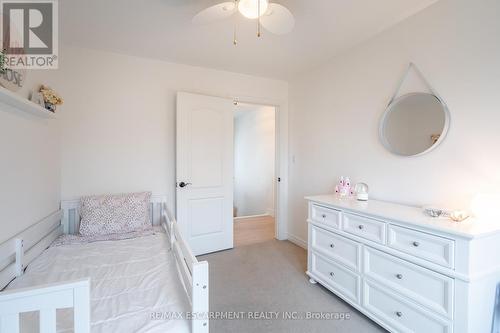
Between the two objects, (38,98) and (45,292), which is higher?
(38,98)

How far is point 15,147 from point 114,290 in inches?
45.4

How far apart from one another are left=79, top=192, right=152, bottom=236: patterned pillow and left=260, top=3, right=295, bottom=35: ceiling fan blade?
1.96 metres

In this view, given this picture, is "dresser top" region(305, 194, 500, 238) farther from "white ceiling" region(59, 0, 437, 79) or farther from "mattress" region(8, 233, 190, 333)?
"white ceiling" region(59, 0, 437, 79)

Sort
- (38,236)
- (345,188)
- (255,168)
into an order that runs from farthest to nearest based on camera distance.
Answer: (255,168) < (345,188) < (38,236)

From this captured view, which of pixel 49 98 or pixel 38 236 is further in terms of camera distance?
pixel 49 98

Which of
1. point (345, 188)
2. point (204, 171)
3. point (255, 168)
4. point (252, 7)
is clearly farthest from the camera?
point (255, 168)

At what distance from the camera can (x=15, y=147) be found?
59.1 inches

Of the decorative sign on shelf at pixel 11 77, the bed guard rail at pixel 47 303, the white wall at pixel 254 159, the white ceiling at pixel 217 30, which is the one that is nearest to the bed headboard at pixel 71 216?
the decorative sign on shelf at pixel 11 77

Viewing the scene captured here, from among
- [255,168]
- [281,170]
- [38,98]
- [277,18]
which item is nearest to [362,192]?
[281,170]

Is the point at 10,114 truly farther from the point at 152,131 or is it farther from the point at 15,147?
the point at 152,131

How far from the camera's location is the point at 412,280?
1416 mm

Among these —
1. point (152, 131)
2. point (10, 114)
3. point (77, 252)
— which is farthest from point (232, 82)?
point (77, 252)

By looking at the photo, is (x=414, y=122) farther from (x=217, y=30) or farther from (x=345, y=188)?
(x=217, y=30)

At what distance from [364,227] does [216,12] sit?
1769 mm
